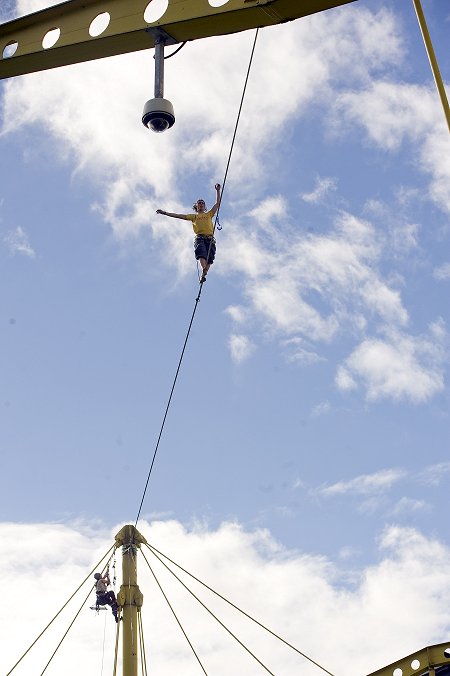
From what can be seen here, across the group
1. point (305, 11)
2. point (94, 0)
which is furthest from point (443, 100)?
point (94, 0)

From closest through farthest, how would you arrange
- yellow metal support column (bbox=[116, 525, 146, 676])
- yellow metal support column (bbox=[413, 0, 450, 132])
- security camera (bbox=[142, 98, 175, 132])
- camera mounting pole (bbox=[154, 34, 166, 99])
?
yellow metal support column (bbox=[413, 0, 450, 132]), security camera (bbox=[142, 98, 175, 132]), camera mounting pole (bbox=[154, 34, 166, 99]), yellow metal support column (bbox=[116, 525, 146, 676])

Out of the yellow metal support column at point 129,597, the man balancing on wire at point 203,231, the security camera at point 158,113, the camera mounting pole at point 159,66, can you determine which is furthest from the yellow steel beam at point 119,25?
the yellow metal support column at point 129,597

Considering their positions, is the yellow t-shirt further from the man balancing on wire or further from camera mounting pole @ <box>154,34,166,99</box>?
camera mounting pole @ <box>154,34,166,99</box>

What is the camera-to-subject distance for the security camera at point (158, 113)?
23.6ft

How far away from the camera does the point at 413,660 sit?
13266 mm

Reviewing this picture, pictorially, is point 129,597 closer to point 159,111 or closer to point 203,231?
point 203,231

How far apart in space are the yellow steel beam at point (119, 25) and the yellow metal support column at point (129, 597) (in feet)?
24.7

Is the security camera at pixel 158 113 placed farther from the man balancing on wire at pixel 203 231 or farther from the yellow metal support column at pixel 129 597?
the yellow metal support column at pixel 129 597

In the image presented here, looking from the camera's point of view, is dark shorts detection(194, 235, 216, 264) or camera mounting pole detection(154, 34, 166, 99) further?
dark shorts detection(194, 235, 216, 264)

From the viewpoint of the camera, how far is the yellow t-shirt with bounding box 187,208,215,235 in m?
13.0

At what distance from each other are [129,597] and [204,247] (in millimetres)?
5349

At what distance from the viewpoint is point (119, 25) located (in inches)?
314

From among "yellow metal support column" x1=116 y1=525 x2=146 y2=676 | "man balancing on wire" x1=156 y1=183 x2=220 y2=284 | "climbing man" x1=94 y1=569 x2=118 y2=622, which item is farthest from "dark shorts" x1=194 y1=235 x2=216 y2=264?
"climbing man" x1=94 y1=569 x2=118 y2=622

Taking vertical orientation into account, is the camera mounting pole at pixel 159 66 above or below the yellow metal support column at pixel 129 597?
above
